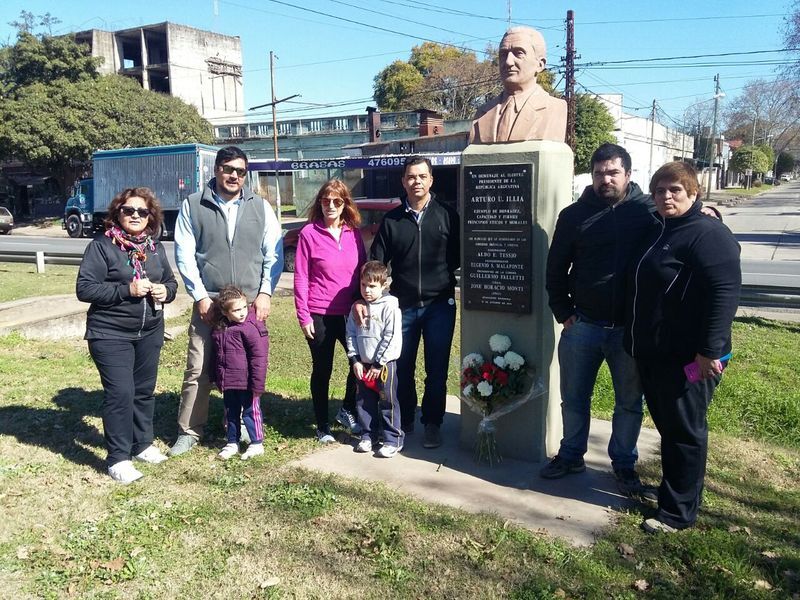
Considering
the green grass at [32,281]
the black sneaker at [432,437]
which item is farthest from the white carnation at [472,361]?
the green grass at [32,281]

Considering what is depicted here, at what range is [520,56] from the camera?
13.4ft

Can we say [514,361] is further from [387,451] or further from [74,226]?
[74,226]

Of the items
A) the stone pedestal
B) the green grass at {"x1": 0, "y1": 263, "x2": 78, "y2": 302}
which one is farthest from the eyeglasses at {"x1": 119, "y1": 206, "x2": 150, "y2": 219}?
the green grass at {"x1": 0, "y1": 263, "x2": 78, "y2": 302}

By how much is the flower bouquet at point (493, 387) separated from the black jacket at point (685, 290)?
881mm

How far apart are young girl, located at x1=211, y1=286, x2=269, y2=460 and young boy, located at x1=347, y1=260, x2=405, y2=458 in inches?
23.4

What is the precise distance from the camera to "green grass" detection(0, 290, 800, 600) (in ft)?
9.59

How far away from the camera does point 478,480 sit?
4008 mm

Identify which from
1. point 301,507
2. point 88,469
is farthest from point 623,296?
point 88,469

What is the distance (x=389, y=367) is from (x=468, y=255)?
0.89 meters

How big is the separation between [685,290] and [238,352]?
2643 mm

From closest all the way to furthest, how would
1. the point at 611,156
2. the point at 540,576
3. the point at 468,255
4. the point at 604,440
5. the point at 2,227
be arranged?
1. the point at 540,576
2. the point at 611,156
3. the point at 468,255
4. the point at 604,440
5. the point at 2,227

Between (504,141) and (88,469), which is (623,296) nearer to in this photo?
(504,141)

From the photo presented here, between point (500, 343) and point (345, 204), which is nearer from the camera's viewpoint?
point (500, 343)

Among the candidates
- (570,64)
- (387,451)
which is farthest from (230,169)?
(570,64)
